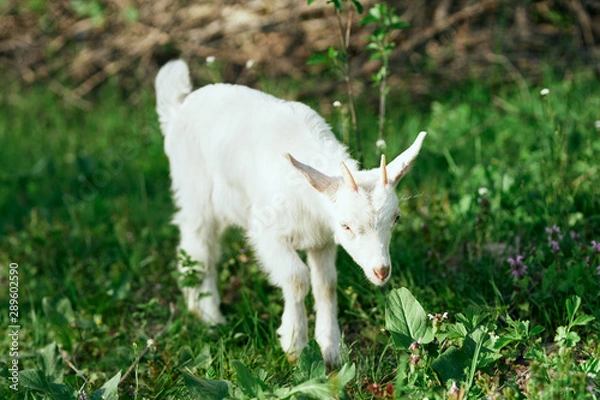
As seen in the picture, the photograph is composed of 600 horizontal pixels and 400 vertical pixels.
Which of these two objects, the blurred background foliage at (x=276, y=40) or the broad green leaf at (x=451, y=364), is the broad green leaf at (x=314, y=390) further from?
the blurred background foliage at (x=276, y=40)

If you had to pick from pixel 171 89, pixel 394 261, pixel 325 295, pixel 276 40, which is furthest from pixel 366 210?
pixel 276 40

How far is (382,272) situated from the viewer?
8.85ft

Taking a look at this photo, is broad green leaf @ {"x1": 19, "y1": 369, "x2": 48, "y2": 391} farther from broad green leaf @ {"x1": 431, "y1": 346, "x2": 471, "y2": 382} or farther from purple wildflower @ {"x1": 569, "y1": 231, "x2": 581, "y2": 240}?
purple wildflower @ {"x1": 569, "y1": 231, "x2": 581, "y2": 240}

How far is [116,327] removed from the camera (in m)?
3.91

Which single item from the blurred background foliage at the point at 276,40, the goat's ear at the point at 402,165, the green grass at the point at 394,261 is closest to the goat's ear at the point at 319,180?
the goat's ear at the point at 402,165

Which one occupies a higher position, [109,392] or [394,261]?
[109,392]

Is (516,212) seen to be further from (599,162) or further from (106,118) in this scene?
(106,118)

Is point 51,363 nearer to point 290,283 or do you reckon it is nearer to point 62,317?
point 62,317

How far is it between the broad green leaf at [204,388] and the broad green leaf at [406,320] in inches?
26.5

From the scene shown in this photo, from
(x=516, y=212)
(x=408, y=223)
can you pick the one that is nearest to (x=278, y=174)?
(x=408, y=223)

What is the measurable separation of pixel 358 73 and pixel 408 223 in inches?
99.5

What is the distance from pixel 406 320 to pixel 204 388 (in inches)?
31.8

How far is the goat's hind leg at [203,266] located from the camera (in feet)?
12.8

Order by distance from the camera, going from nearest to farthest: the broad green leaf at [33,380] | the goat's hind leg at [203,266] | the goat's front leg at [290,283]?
the broad green leaf at [33,380] < the goat's front leg at [290,283] < the goat's hind leg at [203,266]
